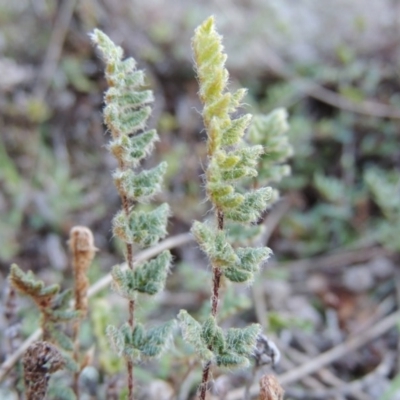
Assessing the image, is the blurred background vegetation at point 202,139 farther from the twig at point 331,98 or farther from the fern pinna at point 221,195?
the fern pinna at point 221,195

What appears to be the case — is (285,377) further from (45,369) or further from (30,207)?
(30,207)

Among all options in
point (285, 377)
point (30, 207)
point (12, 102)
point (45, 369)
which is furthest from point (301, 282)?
point (12, 102)

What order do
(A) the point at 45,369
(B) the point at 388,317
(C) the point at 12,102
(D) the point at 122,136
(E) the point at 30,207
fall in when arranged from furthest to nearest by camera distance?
(C) the point at 12,102, (E) the point at 30,207, (B) the point at 388,317, (A) the point at 45,369, (D) the point at 122,136

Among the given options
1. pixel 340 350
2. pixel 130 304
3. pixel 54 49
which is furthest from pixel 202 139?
pixel 130 304

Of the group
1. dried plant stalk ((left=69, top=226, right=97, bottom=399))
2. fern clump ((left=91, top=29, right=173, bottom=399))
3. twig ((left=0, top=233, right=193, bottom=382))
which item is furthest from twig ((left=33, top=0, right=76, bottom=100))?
fern clump ((left=91, top=29, right=173, bottom=399))

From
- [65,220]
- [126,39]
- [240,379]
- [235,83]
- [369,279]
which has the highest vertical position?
[126,39]

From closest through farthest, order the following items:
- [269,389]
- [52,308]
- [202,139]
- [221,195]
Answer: [221,195] < [269,389] < [52,308] < [202,139]

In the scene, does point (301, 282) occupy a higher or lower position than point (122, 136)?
lower

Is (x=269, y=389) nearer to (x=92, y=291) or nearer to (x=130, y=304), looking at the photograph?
(x=130, y=304)
